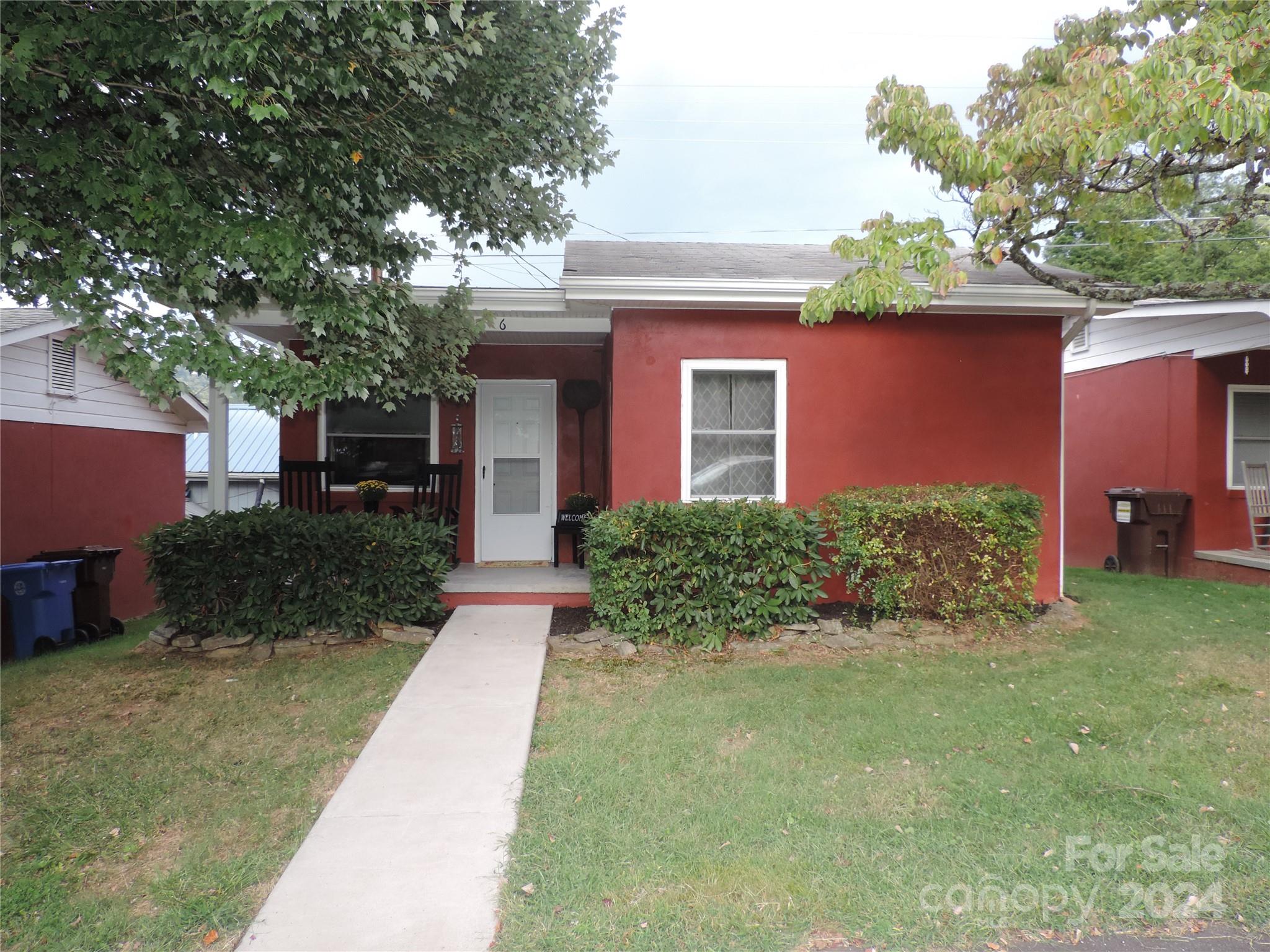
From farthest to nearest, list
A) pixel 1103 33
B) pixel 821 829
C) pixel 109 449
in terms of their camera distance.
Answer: pixel 109 449 → pixel 1103 33 → pixel 821 829

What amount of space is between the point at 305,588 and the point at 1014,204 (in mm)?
5729

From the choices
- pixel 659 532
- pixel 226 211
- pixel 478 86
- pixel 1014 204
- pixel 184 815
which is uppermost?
pixel 478 86

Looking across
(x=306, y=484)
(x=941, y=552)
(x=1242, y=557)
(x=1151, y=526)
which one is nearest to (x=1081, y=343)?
(x=1151, y=526)

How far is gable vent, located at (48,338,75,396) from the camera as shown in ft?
27.0

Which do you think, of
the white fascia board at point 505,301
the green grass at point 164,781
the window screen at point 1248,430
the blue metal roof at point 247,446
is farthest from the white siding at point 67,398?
the window screen at point 1248,430

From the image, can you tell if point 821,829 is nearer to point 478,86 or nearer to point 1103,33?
point 478,86

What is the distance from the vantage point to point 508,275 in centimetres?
1650

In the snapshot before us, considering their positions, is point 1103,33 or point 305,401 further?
point 1103,33

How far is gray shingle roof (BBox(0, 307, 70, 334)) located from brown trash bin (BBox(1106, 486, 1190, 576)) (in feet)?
40.3

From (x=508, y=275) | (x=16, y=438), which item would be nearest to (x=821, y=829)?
(x=16, y=438)

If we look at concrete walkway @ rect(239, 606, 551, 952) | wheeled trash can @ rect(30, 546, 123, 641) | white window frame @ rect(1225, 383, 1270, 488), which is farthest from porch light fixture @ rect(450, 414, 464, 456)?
white window frame @ rect(1225, 383, 1270, 488)

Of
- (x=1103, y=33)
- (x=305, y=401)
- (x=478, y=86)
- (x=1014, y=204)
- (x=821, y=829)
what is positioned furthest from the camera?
(x=1103, y=33)

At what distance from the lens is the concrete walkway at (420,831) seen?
7.84ft

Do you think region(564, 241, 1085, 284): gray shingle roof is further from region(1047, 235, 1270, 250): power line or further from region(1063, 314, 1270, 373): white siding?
region(1063, 314, 1270, 373): white siding
